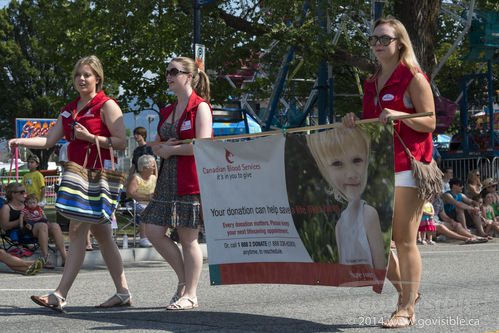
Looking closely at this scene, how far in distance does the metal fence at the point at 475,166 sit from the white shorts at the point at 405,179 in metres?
15.3

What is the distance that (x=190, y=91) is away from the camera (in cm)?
632

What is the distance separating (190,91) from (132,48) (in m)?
13.7

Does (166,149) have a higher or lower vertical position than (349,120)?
lower

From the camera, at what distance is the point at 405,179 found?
204 inches

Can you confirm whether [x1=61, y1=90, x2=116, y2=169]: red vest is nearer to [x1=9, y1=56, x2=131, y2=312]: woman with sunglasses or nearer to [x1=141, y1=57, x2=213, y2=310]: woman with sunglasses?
[x1=9, y1=56, x2=131, y2=312]: woman with sunglasses

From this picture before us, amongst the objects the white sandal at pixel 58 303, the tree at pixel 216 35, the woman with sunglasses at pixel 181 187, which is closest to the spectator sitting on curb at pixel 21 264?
the white sandal at pixel 58 303

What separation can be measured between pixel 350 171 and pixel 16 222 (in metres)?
6.91

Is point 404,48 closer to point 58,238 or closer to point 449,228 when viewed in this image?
point 58,238

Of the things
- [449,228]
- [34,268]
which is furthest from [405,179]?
[449,228]

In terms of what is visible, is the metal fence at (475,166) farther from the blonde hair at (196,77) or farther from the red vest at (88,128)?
the red vest at (88,128)

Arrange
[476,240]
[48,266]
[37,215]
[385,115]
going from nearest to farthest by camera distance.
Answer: [385,115]
[48,266]
[37,215]
[476,240]

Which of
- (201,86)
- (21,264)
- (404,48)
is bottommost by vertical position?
(21,264)

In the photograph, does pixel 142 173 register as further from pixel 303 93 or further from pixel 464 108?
pixel 303 93

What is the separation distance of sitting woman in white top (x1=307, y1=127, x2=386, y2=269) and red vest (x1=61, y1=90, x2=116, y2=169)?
78.0 inches
